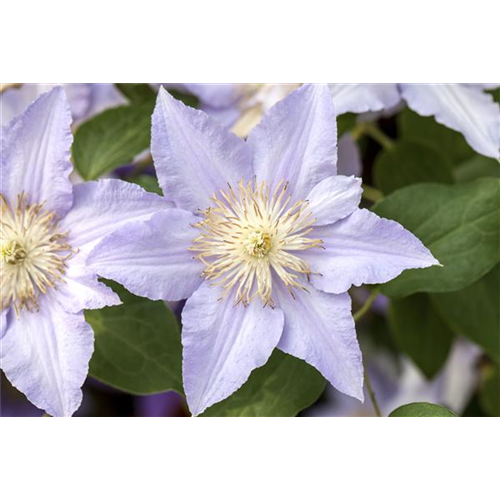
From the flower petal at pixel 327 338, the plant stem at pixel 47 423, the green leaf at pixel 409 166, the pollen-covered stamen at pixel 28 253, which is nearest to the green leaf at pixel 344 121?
the green leaf at pixel 409 166

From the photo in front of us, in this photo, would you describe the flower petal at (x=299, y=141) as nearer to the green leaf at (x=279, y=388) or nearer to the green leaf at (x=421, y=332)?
the green leaf at (x=279, y=388)

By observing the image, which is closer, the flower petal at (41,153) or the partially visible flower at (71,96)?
the flower petal at (41,153)

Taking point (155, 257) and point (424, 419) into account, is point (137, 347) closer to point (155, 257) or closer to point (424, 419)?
point (155, 257)

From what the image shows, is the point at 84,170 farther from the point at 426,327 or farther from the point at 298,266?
the point at 426,327

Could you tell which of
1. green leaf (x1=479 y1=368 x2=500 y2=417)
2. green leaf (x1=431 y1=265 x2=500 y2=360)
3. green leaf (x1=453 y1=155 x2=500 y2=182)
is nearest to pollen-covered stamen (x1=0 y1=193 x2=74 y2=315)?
green leaf (x1=431 y1=265 x2=500 y2=360)

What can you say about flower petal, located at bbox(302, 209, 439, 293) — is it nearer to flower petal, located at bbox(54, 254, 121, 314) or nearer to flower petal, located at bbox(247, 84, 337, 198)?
flower petal, located at bbox(247, 84, 337, 198)

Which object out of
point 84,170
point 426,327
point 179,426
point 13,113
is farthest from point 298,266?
point 426,327
